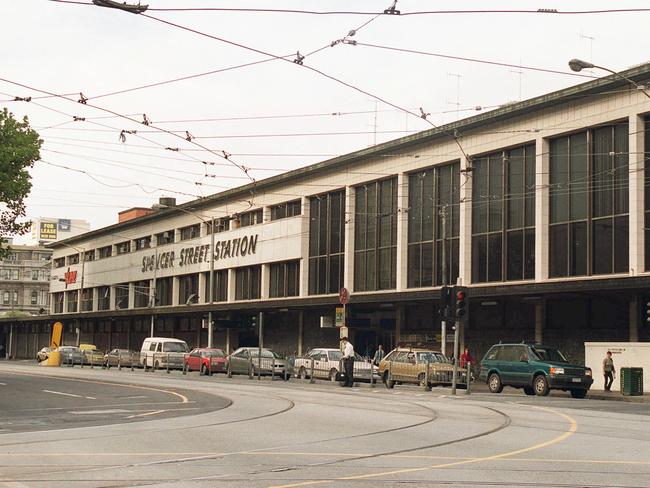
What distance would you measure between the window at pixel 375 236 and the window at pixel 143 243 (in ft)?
107

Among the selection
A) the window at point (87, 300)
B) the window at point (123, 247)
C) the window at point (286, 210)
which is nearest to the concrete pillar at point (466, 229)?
the window at point (286, 210)

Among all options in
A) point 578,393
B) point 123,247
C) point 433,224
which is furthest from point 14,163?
point 123,247

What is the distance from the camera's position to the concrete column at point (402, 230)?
2021 inches

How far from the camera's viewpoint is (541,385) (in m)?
33.2

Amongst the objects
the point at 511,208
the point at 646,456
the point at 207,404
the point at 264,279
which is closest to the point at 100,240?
the point at 264,279

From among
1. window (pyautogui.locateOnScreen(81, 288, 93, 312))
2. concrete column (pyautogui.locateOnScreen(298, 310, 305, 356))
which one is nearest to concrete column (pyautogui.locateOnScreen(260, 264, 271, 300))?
concrete column (pyautogui.locateOnScreen(298, 310, 305, 356))

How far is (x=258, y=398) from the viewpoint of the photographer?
90.5ft

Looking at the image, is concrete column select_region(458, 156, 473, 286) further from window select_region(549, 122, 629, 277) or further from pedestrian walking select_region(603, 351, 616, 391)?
pedestrian walking select_region(603, 351, 616, 391)

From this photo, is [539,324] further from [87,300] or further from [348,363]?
[87,300]

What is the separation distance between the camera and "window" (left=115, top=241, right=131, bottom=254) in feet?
291

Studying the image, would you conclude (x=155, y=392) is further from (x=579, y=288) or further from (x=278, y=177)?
(x=278, y=177)

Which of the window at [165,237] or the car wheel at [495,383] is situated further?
the window at [165,237]

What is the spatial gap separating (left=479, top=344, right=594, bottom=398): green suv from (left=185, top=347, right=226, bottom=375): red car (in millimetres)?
16828

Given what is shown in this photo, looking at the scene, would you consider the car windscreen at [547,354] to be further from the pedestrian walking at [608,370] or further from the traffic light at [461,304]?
the traffic light at [461,304]
